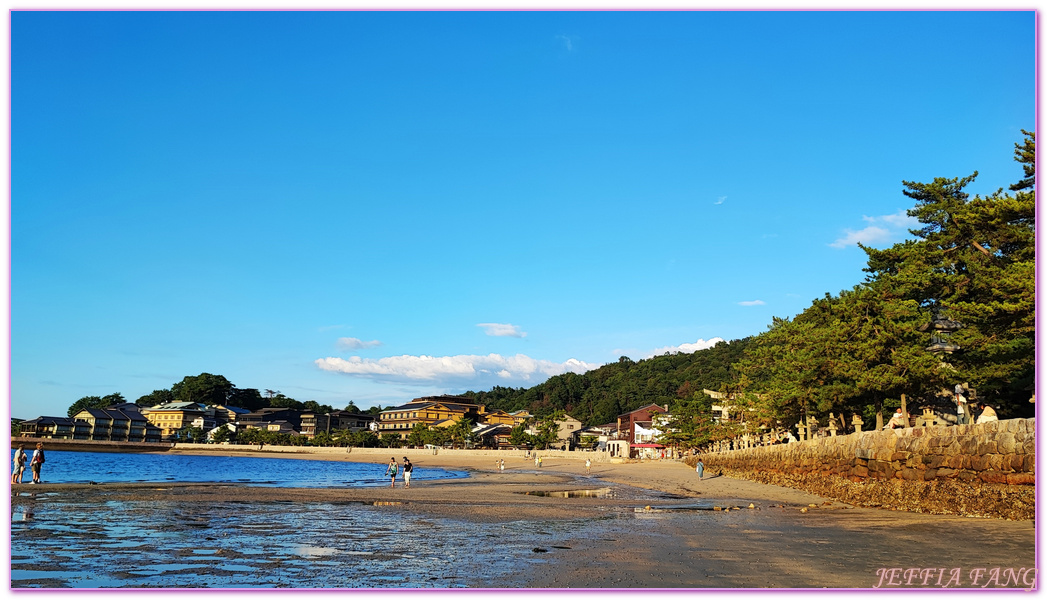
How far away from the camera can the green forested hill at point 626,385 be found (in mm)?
150000

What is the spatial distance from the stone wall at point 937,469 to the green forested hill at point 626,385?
→ 10437 centimetres

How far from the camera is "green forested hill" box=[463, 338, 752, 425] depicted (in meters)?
150

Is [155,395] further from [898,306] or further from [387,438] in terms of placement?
[898,306]

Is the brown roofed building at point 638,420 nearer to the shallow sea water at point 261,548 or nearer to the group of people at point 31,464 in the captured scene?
the group of people at point 31,464

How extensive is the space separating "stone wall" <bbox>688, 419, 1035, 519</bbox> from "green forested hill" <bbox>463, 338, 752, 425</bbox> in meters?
104

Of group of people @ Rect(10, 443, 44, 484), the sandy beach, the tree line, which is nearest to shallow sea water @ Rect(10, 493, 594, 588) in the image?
the sandy beach

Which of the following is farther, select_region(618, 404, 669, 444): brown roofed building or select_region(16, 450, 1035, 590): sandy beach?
select_region(618, 404, 669, 444): brown roofed building

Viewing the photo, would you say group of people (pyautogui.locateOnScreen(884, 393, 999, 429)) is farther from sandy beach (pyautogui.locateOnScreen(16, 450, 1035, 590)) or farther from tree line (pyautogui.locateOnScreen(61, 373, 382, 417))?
tree line (pyautogui.locateOnScreen(61, 373, 382, 417))

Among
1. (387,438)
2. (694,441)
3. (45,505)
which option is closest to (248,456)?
(387,438)

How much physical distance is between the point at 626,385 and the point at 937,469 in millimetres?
148382

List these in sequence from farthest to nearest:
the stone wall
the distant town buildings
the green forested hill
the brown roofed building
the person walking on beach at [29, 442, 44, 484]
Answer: the green forested hill → the distant town buildings → the brown roofed building → the person walking on beach at [29, 442, 44, 484] → the stone wall

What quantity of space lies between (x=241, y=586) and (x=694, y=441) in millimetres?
69859

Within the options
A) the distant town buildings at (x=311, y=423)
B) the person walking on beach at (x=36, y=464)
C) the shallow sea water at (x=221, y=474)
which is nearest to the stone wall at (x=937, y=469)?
the shallow sea water at (x=221, y=474)

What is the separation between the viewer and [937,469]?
64.4 ft
